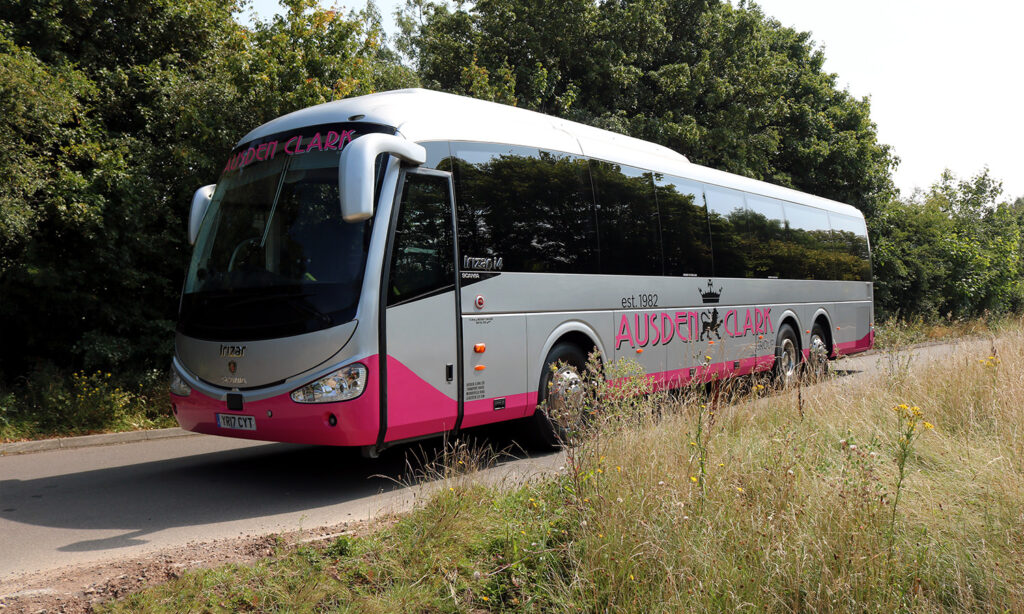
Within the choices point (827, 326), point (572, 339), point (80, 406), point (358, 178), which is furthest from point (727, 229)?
point (80, 406)

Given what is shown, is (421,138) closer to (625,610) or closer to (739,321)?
(625,610)

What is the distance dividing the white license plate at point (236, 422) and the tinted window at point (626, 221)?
4172 mm

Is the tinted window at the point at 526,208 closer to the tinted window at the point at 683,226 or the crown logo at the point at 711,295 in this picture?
the tinted window at the point at 683,226

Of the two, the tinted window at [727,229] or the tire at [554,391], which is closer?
the tire at [554,391]

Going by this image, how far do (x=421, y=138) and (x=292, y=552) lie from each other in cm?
378

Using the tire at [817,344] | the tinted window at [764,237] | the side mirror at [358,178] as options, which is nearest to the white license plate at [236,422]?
the side mirror at [358,178]

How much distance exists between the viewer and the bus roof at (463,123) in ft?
22.3

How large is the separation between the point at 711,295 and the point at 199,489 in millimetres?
7000

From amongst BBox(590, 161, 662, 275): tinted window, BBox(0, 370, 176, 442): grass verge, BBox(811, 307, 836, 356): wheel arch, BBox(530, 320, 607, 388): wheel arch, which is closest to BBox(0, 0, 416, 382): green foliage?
BBox(0, 370, 176, 442): grass verge

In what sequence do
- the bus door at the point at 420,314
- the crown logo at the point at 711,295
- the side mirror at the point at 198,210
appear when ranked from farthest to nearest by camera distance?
the crown logo at the point at 711,295 < the side mirror at the point at 198,210 < the bus door at the point at 420,314

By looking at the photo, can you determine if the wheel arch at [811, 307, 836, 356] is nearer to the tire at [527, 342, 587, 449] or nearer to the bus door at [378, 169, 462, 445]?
the tire at [527, 342, 587, 449]

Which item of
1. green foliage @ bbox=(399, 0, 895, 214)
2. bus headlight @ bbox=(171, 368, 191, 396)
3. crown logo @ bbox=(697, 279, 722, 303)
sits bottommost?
bus headlight @ bbox=(171, 368, 191, 396)

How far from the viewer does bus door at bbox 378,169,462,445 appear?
20.5 ft

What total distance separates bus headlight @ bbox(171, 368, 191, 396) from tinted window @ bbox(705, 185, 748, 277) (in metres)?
7.15
